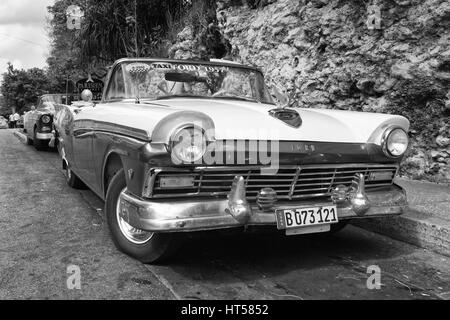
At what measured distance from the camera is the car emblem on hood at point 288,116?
3141mm

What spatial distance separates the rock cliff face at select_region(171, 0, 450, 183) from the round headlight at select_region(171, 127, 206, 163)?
390cm

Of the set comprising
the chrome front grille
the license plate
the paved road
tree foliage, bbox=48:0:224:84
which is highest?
tree foliage, bbox=48:0:224:84

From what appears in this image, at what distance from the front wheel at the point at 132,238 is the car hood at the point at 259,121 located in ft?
1.56

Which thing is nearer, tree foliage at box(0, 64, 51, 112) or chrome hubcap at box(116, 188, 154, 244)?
chrome hubcap at box(116, 188, 154, 244)

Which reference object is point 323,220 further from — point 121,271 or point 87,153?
point 87,153

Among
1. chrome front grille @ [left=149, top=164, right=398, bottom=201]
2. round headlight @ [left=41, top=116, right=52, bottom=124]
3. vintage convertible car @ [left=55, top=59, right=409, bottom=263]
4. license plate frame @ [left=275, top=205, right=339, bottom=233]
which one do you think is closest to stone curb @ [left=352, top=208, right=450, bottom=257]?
vintage convertible car @ [left=55, top=59, right=409, bottom=263]

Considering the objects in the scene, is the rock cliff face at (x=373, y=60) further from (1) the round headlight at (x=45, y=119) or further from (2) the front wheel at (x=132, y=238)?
(1) the round headlight at (x=45, y=119)

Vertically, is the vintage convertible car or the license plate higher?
the vintage convertible car

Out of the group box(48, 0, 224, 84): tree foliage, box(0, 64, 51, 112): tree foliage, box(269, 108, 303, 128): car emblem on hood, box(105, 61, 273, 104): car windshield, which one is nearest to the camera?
box(269, 108, 303, 128): car emblem on hood

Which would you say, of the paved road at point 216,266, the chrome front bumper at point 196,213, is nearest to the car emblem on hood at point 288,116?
the chrome front bumper at point 196,213

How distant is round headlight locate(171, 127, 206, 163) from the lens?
268 cm

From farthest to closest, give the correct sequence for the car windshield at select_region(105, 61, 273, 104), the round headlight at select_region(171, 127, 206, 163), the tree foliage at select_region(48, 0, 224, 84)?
the tree foliage at select_region(48, 0, 224, 84) → the car windshield at select_region(105, 61, 273, 104) → the round headlight at select_region(171, 127, 206, 163)

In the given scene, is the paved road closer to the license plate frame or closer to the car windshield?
the license plate frame
